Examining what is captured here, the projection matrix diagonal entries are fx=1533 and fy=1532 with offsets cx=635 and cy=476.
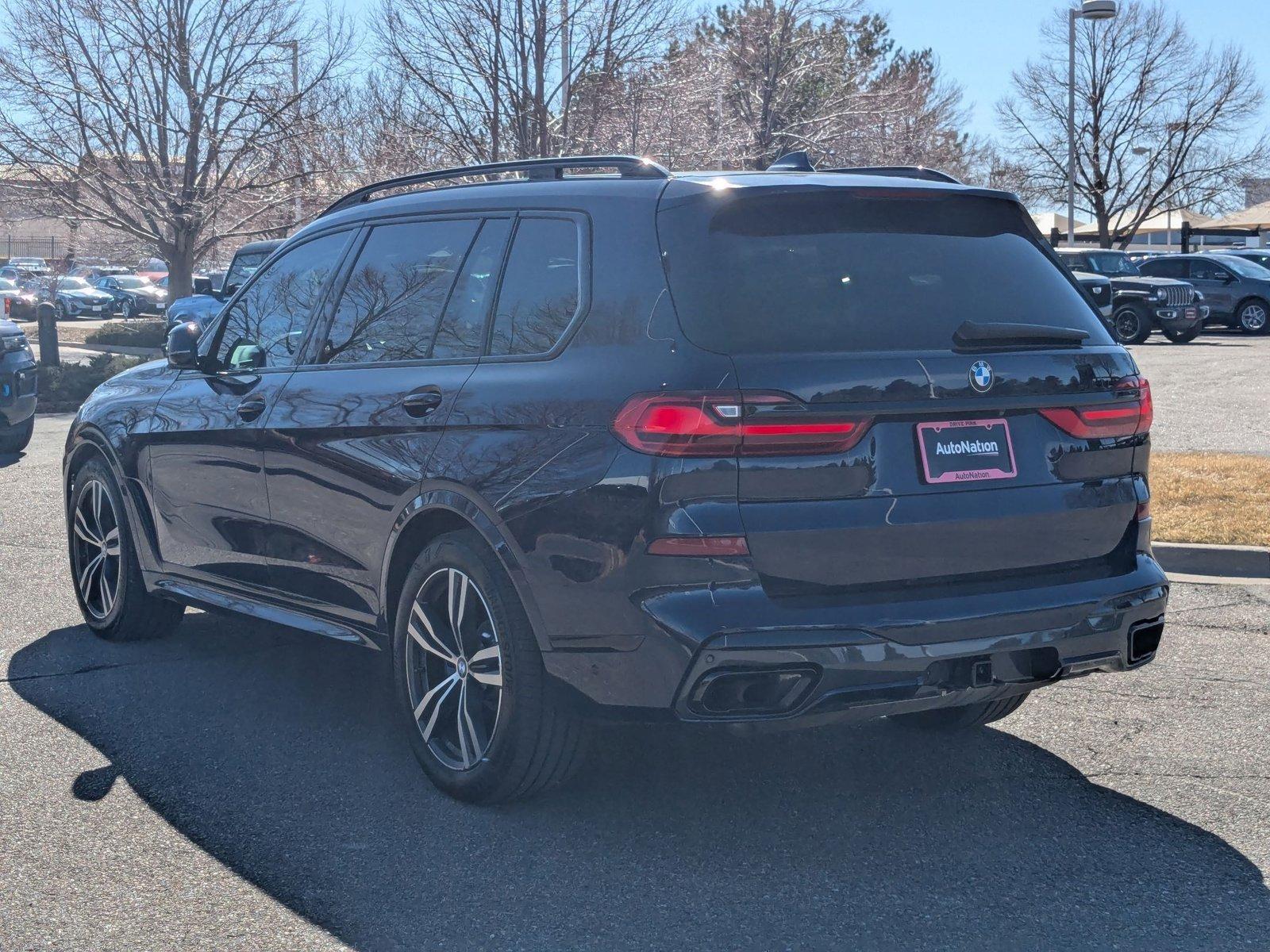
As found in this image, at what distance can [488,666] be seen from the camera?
437 centimetres

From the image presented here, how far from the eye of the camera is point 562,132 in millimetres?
24250

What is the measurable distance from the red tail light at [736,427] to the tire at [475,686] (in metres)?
0.72

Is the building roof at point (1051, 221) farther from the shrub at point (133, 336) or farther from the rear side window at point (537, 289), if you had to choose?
the rear side window at point (537, 289)

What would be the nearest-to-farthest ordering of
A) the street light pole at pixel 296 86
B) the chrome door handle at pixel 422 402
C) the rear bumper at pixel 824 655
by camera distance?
the rear bumper at pixel 824 655, the chrome door handle at pixel 422 402, the street light pole at pixel 296 86

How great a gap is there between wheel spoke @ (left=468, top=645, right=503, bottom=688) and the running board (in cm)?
65

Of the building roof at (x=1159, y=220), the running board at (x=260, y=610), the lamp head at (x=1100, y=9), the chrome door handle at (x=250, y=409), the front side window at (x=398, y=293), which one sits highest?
the lamp head at (x=1100, y=9)

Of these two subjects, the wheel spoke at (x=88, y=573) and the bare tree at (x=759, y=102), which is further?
the bare tree at (x=759, y=102)

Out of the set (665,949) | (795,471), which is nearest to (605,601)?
(795,471)

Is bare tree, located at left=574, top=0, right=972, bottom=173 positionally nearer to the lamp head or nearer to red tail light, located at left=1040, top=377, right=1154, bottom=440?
the lamp head

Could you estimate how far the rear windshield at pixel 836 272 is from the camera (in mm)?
3924

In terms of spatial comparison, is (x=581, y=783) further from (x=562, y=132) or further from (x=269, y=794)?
(x=562, y=132)

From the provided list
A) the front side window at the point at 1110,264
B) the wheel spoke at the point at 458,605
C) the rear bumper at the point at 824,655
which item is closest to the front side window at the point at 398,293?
the wheel spoke at the point at 458,605

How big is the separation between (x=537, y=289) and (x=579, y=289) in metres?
0.23

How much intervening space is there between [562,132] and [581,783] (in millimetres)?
20607
